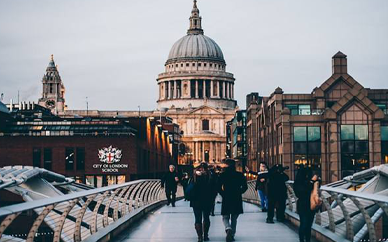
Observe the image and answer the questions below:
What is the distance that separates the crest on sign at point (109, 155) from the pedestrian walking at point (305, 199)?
57.6 metres

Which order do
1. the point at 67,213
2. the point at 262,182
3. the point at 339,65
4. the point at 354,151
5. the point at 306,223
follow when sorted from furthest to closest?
the point at 339,65, the point at 354,151, the point at 262,182, the point at 306,223, the point at 67,213

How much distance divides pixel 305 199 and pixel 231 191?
2.00 m

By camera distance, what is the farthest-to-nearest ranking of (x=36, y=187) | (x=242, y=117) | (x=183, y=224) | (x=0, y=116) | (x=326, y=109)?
(x=242, y=117) < (x=0, y=116) < (x=326, y=109) < (x=36, y=187) < (x=183, y=224)

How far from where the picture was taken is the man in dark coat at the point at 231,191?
1695 centimetres

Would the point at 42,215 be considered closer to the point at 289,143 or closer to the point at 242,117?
the point at 289,143

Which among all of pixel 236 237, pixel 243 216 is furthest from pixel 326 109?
pixel 236 237

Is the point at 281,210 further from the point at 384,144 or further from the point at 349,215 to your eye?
the point at 384,144

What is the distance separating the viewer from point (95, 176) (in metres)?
74.4

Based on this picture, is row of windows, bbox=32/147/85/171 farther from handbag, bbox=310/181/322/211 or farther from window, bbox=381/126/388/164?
handbag, bbox=310/181/322/211

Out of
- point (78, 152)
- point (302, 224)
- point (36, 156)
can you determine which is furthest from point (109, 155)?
point (302, 224)

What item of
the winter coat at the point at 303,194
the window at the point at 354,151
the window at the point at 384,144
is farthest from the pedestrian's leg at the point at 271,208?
the window at the point at 384,144

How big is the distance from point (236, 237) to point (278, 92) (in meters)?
50.8

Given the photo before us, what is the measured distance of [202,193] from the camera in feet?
56.1

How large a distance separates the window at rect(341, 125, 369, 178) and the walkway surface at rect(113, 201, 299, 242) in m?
38.5
